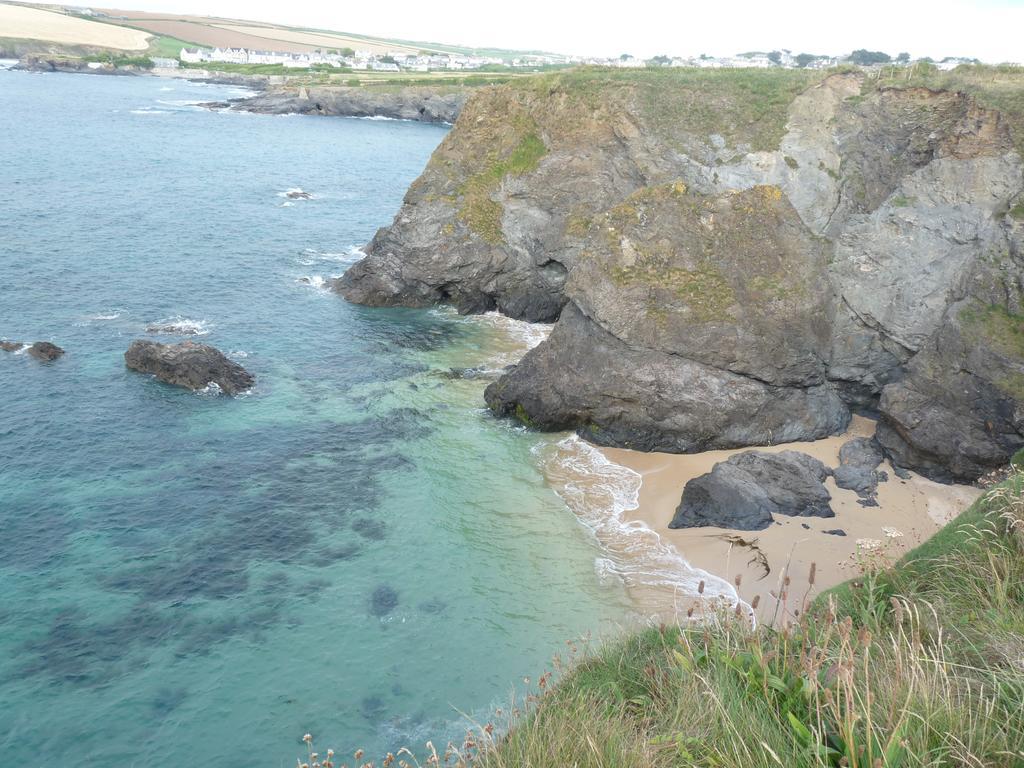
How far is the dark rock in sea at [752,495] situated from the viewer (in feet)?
85.4

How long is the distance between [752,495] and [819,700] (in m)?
19.9

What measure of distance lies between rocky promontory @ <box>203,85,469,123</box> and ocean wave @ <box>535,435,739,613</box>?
13044cm

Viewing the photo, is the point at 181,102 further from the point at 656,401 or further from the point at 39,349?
the point at 656,401

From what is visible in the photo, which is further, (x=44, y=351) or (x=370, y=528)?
(x=44, y=351)

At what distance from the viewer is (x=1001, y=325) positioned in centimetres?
2919

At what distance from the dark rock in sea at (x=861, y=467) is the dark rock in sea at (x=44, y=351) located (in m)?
34.9

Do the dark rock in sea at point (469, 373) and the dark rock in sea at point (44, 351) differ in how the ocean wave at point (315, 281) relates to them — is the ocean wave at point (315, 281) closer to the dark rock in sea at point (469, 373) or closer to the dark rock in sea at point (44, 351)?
the dark rock in sea at point (469, 373)

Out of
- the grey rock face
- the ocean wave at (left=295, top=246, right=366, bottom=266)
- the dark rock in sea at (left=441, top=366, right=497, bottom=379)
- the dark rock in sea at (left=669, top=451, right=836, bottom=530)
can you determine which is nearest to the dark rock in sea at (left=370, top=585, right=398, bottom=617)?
the dark rock in sea at (left=669, top=451, right=836, bottom=530)

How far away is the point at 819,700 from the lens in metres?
7.39

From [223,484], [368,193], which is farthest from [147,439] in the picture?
[368,193]

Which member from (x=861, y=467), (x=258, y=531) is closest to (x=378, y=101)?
(x=258, y=531)

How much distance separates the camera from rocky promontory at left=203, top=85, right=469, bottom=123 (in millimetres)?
149500

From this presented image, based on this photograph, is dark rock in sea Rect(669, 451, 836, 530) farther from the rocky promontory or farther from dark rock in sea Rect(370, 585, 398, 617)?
the rocky promontory

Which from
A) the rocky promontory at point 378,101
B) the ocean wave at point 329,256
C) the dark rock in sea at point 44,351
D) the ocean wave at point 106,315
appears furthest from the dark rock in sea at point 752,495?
the rocky promontory at point 378,101
